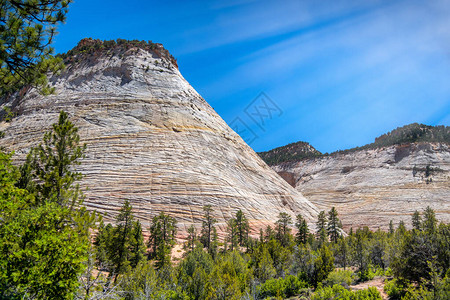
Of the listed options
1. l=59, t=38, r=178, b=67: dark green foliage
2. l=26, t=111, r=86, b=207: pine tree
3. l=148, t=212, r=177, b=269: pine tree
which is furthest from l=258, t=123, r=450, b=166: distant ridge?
l=26, t=111, r=86, b=207: pine tree

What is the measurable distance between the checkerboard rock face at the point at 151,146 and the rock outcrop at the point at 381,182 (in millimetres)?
15984

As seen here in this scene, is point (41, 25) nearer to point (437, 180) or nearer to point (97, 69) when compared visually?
point (97, 69)

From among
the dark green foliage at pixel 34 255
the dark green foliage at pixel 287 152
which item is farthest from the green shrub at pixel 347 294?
the dark green foliage at pixel 287 152

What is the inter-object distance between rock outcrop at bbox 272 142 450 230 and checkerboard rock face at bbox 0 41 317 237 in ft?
52.4

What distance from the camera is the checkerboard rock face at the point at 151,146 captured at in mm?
39938

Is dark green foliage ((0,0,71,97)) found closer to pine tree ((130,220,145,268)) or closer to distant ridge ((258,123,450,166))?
pine tree ((130,220,145,268))

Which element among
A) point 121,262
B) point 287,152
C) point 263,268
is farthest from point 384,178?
point 121,262

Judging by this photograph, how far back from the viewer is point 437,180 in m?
63.2

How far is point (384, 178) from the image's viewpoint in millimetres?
69562

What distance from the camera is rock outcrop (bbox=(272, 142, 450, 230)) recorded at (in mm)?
59000

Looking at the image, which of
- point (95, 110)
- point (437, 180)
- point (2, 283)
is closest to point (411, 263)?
point (2, 283)

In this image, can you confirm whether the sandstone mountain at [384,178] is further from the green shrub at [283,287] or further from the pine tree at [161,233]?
the green shrub at [283,287]

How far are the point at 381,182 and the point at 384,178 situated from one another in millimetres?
1761

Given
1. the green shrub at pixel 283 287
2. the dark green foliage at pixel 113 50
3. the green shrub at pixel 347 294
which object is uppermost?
the dark green foliage at pixel 113 50
